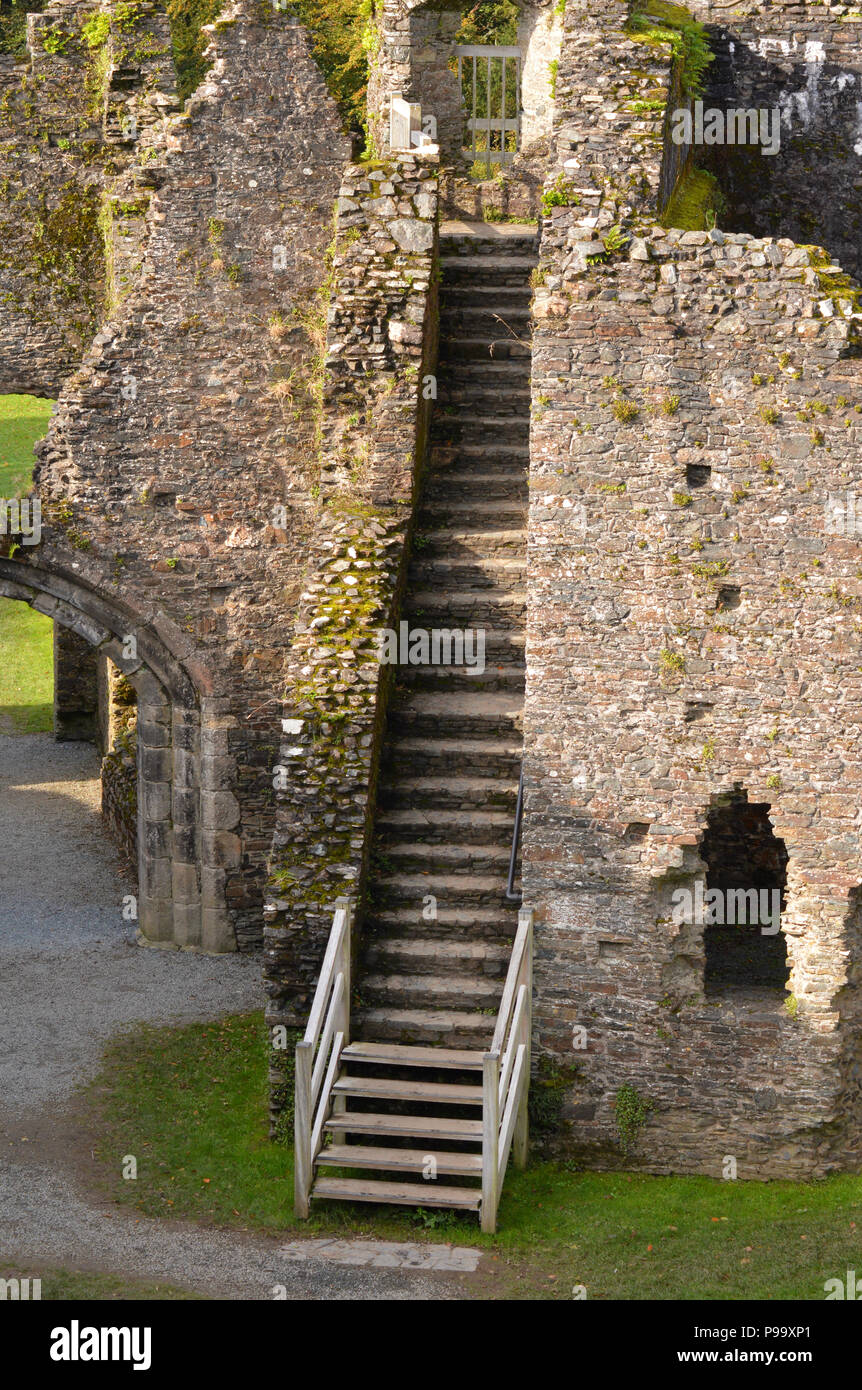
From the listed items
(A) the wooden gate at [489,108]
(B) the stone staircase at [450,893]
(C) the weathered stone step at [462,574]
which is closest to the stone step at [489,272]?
(B) the stone staircase at [450,893]

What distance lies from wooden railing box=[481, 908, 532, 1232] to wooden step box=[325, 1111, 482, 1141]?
0.25 meters

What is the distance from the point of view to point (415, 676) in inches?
742

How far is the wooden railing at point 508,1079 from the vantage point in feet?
50.4

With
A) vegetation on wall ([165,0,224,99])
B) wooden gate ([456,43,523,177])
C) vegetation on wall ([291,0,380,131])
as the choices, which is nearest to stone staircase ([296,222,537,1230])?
wooden gate ([456,43,523,177])

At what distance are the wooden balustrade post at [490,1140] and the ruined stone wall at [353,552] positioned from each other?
2130 mm

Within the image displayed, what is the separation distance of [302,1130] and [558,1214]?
1961 millimetres

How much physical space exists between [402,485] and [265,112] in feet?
14.3

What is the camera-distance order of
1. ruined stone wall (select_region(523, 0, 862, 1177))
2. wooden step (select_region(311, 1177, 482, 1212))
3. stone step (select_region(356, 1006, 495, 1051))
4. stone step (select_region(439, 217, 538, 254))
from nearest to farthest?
wooden step (select_region(311, 1177, 482, 1212)), ruined stone wall (select_region(523, 0, 862, 1177)), stone step (select_region(356, 1006, 495, 1051)), stone step (select_region(439, 217, 538, 254))

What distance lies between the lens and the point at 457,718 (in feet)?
60.2

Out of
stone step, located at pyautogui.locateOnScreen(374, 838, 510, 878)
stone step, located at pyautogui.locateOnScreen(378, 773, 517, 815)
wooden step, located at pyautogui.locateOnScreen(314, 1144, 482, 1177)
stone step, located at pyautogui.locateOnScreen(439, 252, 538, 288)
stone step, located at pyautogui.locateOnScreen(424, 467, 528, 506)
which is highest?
stone step, located at pyautogui.locateOnScreen(439, 252, 538, 288)

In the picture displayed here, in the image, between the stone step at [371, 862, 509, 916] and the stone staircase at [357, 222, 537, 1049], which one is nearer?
the stone staircase at [357, 222, 537, 1049]

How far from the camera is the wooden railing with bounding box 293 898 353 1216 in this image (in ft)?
51.0

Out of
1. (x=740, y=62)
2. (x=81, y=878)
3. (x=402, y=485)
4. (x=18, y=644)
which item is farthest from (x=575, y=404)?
(x=18, y=644)

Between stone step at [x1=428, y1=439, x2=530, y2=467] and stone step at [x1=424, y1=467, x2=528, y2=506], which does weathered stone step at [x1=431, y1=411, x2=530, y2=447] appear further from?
stone step at [x1=424, y1=467, x2=528, y2=506]
